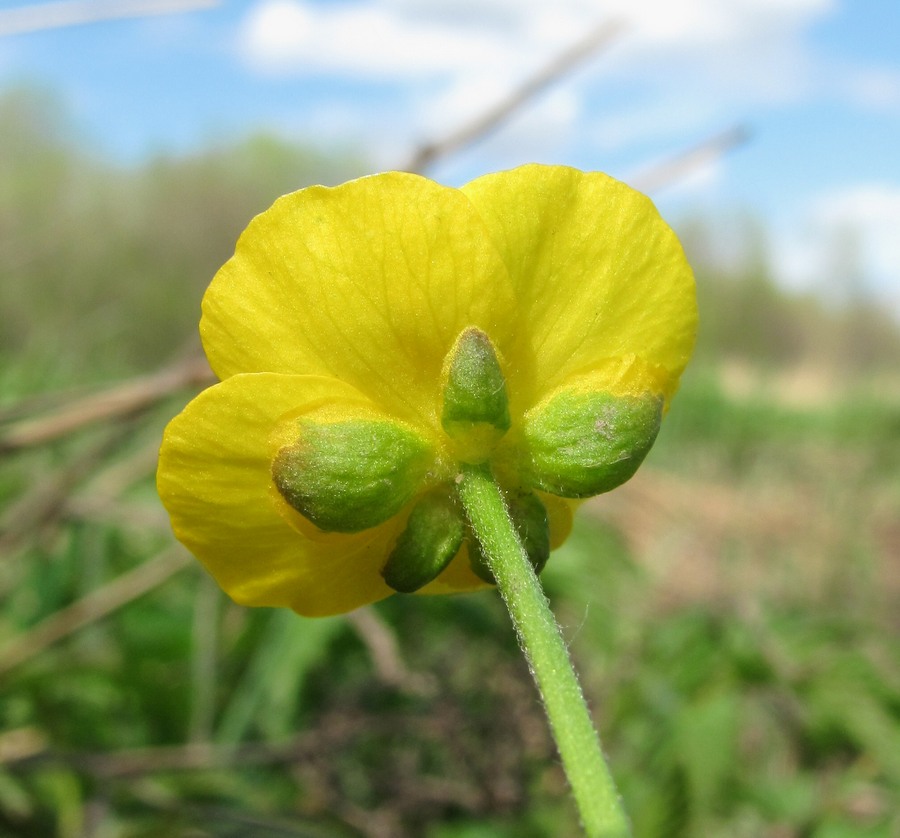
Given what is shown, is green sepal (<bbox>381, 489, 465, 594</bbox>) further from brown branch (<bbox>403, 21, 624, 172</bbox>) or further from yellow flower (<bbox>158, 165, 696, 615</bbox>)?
brown branch (<bbox>403, 21, 624, 172</bbox>)

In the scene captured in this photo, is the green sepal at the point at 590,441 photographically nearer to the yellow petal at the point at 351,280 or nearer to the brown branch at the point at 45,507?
the yellow petal at the point at 351,280

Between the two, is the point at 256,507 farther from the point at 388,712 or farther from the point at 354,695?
the point at 388,712

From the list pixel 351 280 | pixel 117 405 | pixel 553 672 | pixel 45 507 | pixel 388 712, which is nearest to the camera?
pixel 553 672

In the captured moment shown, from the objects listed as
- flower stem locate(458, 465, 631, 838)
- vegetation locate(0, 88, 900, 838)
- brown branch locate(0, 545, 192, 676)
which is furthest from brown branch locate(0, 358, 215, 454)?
flower stem locate(458, 465, 631, 838)

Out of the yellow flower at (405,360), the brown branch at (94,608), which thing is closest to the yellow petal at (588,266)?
the yellow flower at (405,360)

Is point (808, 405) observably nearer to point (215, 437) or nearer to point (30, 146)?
point (30, 146)

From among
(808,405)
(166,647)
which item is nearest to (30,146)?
(808,405)

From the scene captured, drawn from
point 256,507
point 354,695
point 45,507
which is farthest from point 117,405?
point 256,507
